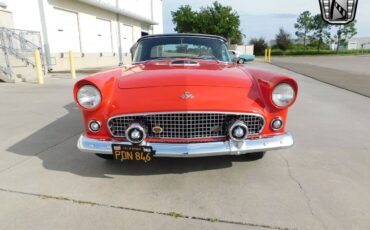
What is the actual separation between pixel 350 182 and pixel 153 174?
1.85m

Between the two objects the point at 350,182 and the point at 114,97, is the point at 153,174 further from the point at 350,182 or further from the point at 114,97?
the point at 350,182

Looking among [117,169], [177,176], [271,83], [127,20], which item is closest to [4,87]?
[117,169]

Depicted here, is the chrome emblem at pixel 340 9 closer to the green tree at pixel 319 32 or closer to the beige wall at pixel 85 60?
the beige wall at pixel 85 60

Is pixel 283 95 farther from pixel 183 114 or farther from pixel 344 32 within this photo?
pixel 344 32

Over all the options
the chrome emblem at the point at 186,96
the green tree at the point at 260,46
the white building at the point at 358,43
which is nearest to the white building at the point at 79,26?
the chrome emblem at the point at 186,96

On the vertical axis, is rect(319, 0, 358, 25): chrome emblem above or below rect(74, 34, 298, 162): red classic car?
above

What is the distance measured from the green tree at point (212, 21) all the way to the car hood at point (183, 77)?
35996 mm

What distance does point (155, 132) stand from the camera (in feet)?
8.35

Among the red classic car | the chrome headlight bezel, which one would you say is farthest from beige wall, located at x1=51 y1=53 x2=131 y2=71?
the chrome headlight bezel

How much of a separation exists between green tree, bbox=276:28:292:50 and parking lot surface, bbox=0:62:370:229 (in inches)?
1991

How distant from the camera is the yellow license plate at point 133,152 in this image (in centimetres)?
240

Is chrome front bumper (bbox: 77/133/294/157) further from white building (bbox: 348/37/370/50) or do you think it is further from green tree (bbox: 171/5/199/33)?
white building (bbox: 348/37/370/50)

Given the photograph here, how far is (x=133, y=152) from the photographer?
2420 mm

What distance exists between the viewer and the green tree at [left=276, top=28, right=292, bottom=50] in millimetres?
50812
